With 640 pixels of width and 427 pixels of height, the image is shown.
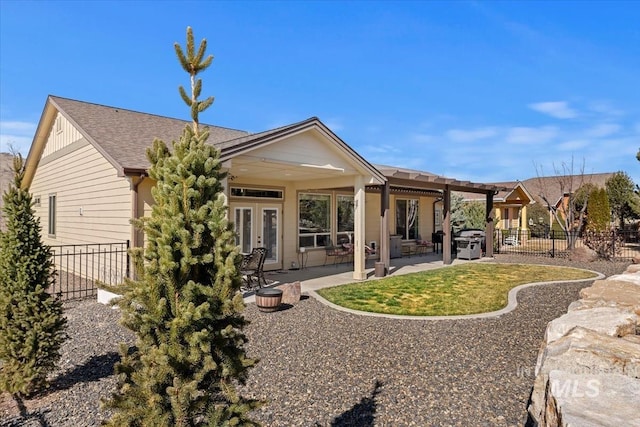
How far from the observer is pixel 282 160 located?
9.91 metres

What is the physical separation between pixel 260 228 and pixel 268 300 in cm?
562

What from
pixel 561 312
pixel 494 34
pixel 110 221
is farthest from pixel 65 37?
pixel 561 312

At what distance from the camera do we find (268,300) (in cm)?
800

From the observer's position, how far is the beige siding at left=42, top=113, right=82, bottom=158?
12648mm

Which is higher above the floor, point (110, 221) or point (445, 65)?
point (445, 65)

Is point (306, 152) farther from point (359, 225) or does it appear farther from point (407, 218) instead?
point (407, 218)

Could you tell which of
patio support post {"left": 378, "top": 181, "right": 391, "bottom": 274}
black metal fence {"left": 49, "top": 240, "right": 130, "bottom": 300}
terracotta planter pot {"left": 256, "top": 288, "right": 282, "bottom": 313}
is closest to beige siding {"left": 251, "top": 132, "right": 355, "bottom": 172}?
patio support post {"left": 378, "top": 181, "right": 391, "bottom": 274}

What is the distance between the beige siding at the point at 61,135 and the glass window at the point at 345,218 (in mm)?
A: 9683

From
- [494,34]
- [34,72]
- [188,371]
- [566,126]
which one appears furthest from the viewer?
[566,126]

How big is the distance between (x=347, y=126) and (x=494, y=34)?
1447 centimetres

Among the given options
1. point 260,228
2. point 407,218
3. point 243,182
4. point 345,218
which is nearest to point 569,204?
point 407,218

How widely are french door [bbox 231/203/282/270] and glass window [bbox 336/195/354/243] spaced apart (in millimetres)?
3234

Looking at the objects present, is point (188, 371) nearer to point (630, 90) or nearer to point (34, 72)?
point (34, 72)

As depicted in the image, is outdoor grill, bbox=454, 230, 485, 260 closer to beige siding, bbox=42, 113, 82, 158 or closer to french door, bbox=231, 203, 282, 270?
french door, bbox=231, 203, 282, 270
